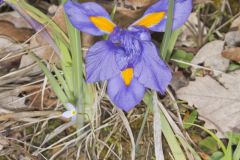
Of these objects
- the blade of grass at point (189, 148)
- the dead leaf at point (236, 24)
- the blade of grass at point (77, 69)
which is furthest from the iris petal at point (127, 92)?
the dead leaf at point (236, 24)

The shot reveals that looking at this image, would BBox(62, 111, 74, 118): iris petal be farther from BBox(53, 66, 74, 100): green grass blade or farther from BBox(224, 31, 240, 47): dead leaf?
BBox(224, 31, 240, 47): dead leaf

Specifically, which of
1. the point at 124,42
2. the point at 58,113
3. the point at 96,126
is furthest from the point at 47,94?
the point at 124,42

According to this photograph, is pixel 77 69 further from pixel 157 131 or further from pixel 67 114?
pixel 157 131

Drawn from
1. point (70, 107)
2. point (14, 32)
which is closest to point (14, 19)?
point (14, 32)

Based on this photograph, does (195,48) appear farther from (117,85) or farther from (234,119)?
(117,85)

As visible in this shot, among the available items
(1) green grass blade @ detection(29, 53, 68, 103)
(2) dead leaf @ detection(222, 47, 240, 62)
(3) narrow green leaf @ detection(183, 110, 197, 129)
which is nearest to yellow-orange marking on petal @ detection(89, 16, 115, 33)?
(1) green grass blade @ detection(29, 53, 68, 103)

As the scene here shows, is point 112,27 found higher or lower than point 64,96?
higher
